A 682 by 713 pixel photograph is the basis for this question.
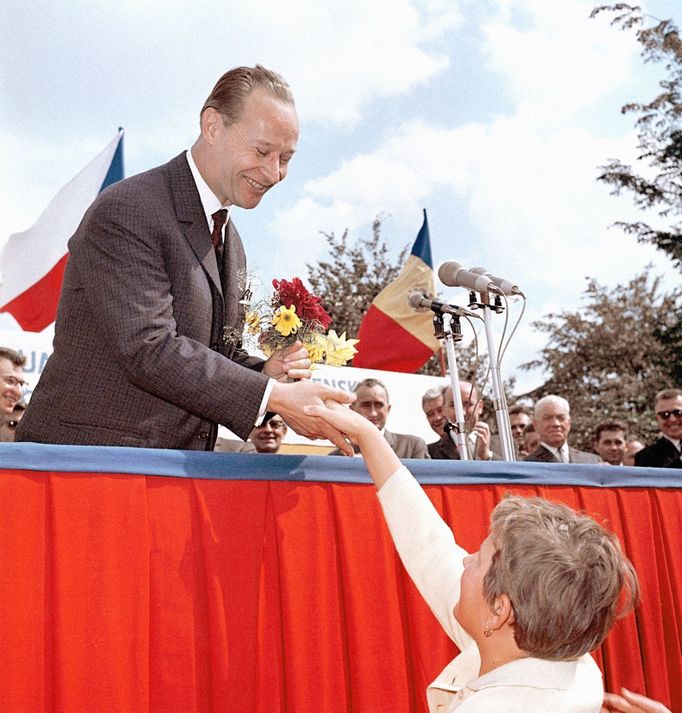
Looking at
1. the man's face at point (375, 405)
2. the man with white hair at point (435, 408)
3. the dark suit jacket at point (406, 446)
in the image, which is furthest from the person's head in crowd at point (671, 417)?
the man's face at point (375, 405)

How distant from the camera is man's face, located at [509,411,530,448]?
8156 mm

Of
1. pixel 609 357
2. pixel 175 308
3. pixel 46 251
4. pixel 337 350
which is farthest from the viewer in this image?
pixel 609 357

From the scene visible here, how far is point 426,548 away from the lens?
221cm

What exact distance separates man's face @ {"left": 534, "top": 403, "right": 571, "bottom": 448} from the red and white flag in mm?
5040

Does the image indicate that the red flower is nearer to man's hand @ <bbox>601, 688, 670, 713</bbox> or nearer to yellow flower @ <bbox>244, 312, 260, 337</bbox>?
yellow flower @ <bbox>244, 312, 260, 337</bbox>

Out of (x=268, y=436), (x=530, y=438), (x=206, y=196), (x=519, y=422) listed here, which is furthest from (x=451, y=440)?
(x=206, y=196)

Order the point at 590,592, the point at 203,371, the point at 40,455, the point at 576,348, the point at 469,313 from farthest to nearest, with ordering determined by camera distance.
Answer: the point at 576,348 → the point at 469,313 → the point at 203,371 → the point at 40,455 → the point at 590,592

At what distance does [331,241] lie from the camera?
2467cm

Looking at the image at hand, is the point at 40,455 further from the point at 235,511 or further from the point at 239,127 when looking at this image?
the point at 239,127

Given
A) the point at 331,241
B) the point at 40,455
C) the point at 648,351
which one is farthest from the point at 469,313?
the point at 648,351

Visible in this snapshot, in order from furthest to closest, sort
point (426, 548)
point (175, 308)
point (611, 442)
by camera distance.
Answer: point (611, 442) → point (175, 308) → point (426, 548)

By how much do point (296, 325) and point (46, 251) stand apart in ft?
25.4

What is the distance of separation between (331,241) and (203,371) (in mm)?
22607

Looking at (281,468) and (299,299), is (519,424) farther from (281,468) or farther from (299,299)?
(281,468)
